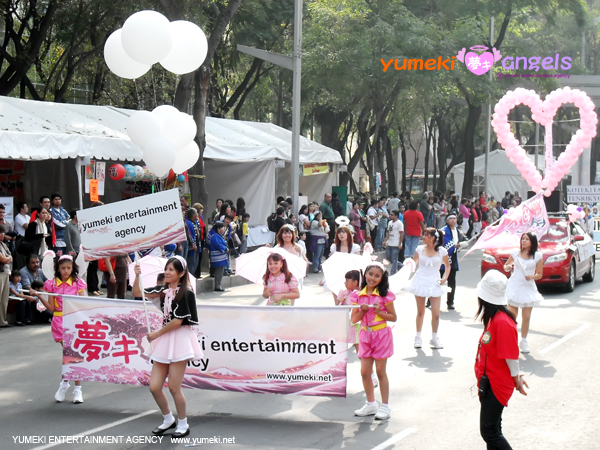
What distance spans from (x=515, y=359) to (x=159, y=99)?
24.1 m

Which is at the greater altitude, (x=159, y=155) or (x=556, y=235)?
(x=159, y=155)

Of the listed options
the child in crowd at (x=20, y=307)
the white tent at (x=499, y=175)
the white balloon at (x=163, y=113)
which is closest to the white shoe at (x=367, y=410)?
the white balloon at (x=163, y=113)

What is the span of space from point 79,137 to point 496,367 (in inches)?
496

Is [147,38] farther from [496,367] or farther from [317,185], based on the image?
[317,185]

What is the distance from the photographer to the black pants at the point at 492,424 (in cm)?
517

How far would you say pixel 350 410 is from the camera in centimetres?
732

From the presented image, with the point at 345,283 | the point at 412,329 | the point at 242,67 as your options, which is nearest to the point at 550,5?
the point at 242,67

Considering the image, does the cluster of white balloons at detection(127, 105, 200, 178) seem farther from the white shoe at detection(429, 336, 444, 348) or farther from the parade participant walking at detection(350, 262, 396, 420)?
the white shoe at detection(429, 336, 444, 348)

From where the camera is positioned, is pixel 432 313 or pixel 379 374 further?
pixel 432 313

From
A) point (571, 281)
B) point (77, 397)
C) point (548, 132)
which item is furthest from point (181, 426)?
point (548, 132)

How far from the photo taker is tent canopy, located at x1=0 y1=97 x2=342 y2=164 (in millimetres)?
14961

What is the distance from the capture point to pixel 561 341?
35.0ft

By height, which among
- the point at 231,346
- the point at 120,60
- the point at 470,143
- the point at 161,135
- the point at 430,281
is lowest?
the point at 231,346

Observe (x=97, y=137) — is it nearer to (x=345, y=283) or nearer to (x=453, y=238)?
(x=453, y=238)
